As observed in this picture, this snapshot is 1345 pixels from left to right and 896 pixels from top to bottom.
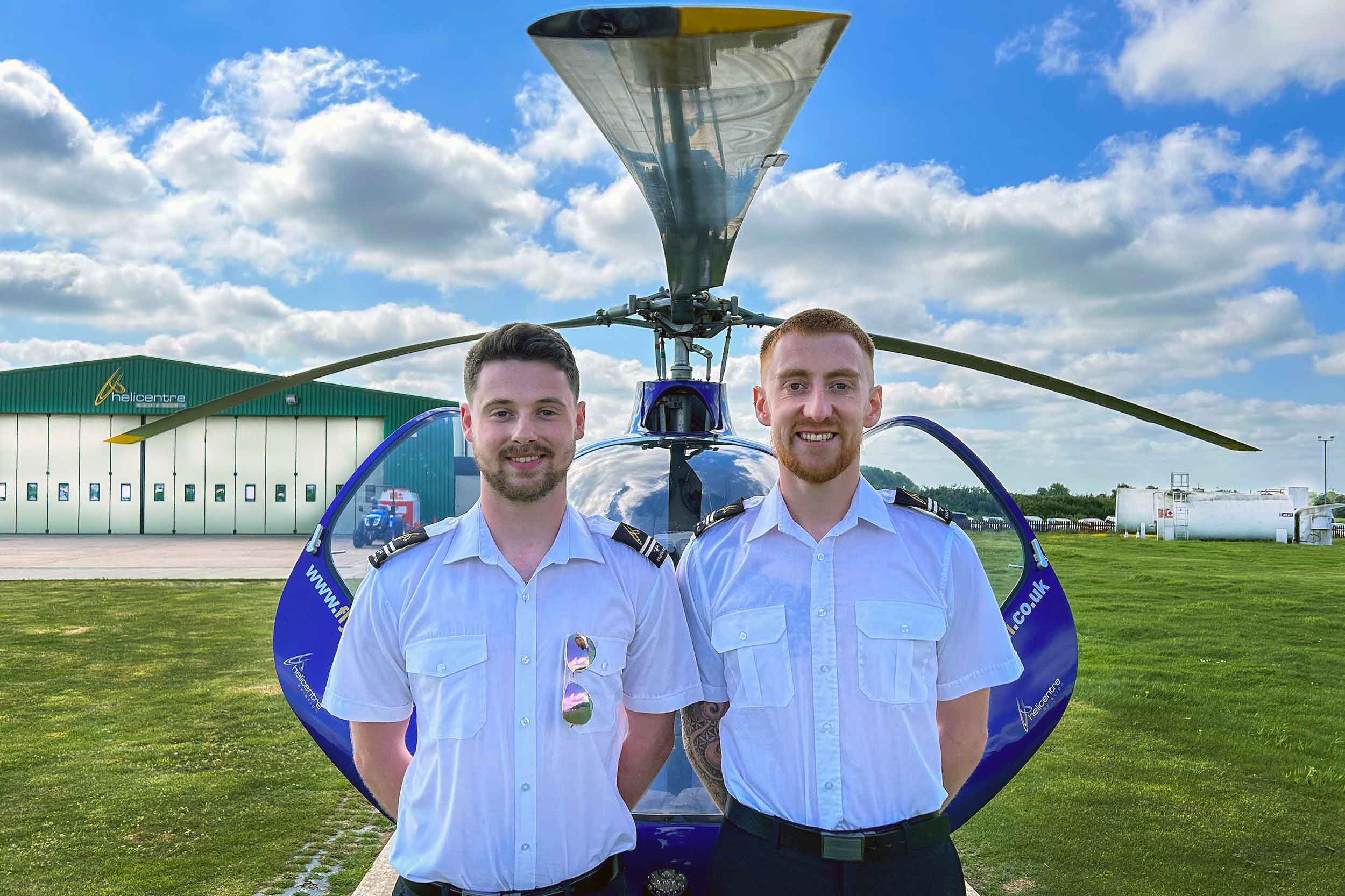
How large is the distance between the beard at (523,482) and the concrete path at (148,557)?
1113cm

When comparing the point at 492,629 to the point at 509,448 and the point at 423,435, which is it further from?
the point at 423,435

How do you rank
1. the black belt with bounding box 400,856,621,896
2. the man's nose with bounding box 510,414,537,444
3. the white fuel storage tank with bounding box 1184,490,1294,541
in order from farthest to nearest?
the white fuel storage tank with bounding box 1184,490,1294,541 < the man's nose with bounding box 510,414,537,444 < the black belt with bounding box 400,856,621,896

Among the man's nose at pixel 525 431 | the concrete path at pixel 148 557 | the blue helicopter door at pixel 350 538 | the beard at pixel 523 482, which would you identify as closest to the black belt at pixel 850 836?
the beard at pixel 523 482

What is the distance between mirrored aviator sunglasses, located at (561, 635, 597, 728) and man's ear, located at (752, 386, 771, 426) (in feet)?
2.16

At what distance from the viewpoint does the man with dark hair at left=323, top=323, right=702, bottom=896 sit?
5.57 feet

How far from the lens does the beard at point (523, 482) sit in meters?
1.81

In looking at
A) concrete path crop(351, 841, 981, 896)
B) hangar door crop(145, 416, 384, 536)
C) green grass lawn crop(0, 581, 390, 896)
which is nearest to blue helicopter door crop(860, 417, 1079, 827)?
concrete path crop(351, 841, 981, 896)

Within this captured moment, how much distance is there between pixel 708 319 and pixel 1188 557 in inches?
879

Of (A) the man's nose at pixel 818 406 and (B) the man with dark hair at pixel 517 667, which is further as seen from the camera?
(A) the man's nose at pixel 818 406

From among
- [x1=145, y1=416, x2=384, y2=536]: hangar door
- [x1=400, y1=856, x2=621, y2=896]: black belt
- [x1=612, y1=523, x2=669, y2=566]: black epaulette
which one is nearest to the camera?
[x1=400, y1=856, x2=621, y2=896]: black belt

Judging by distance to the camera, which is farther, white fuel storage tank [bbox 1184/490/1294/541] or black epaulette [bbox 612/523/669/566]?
white fuel storage tank [bbox 1184/490/1294/541]

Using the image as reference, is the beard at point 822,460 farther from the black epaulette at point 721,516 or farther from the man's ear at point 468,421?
the man's ear at point 468,421

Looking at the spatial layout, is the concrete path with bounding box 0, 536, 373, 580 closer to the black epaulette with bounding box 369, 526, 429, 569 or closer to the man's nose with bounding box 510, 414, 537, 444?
the black epaulette with bounding box 369, 526, 429, 569

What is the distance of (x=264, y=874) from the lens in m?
3.84
